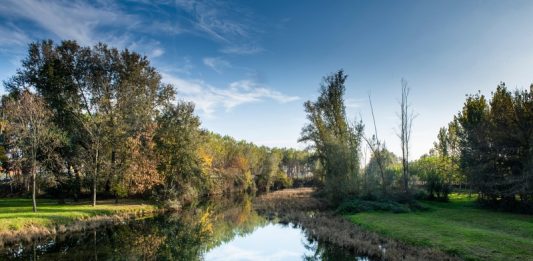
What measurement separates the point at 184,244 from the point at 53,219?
11855 millimetres

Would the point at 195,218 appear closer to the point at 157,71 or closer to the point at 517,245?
the point at 157,71

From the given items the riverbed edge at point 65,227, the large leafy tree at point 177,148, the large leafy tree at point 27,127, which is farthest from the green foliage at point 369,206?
the large leafy tree at point 27,127

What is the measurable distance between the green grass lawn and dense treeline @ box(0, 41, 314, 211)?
23909 mm

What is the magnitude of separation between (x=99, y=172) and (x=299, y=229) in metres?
22.6

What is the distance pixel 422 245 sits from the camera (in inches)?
689

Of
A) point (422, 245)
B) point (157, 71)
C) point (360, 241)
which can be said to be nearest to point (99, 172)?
point (157, 71)

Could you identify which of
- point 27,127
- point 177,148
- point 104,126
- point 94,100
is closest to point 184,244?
point 27,127

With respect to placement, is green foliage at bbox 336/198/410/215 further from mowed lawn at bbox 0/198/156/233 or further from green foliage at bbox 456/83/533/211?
mowed lawn at bbox 0/198/156/233

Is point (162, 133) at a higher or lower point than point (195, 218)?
higher

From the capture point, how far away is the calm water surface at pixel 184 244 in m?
18.9

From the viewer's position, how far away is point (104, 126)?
3497 centimetres

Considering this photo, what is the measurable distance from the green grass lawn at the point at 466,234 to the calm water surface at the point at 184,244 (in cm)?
427

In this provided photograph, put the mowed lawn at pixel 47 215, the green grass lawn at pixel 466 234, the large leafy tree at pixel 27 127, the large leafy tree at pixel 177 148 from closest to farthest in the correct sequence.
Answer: the green grass lawn at pixel 466 234, the mowed lawn at pixel 47 215, the large leafy tree at pixel 27 127, the large leafy tree at pixel 177 148

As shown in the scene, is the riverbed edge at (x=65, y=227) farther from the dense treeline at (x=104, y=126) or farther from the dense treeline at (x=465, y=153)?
the dense treeline at (x=465, y=153)
